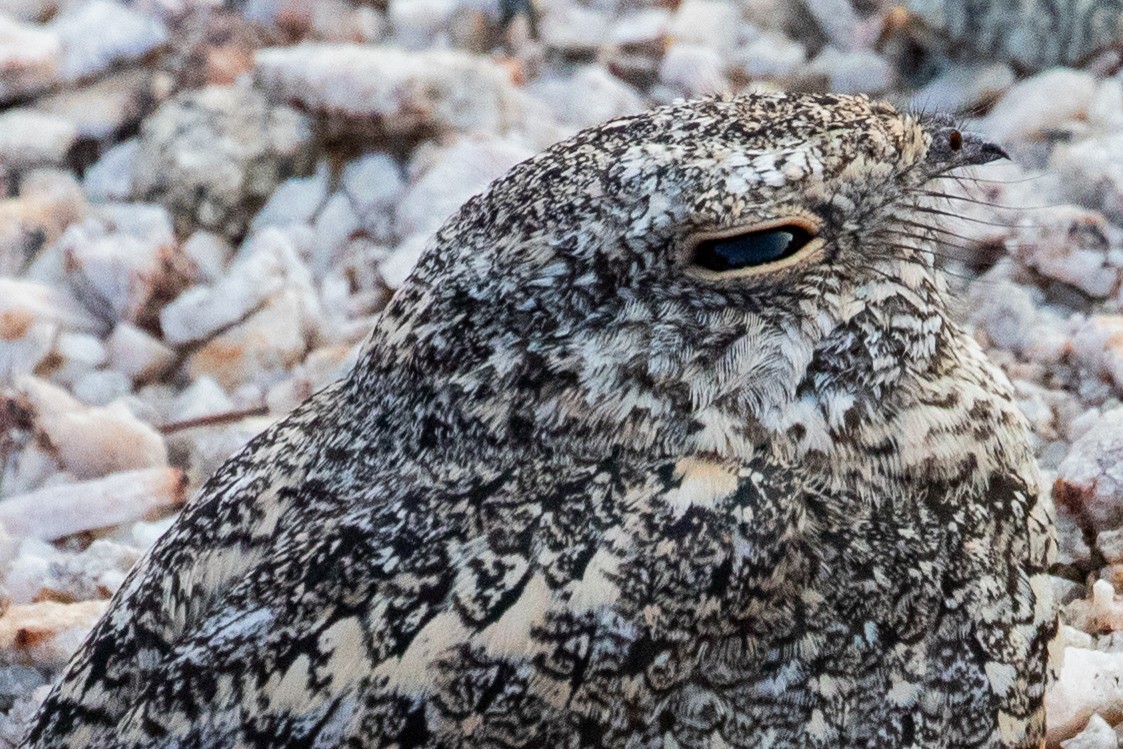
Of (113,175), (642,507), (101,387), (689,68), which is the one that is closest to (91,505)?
(101,387)

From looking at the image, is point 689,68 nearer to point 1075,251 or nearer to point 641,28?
point 641,28

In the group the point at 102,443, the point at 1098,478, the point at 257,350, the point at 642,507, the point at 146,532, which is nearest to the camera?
the point at 642,507

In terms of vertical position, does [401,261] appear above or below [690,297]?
below

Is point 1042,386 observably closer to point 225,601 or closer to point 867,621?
point 867,621

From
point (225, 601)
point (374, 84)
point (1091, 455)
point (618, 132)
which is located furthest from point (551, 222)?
point (374, 84)

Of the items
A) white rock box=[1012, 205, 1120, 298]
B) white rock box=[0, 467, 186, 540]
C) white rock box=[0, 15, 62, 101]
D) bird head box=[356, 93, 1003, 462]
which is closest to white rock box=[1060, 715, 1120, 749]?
bird head box=[356, 93, 1003, 462]

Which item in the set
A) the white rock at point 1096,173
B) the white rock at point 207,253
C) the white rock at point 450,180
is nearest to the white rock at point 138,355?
the white rock at point 207,253

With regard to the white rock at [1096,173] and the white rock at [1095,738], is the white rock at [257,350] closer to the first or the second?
the white rock at [1096,173]
